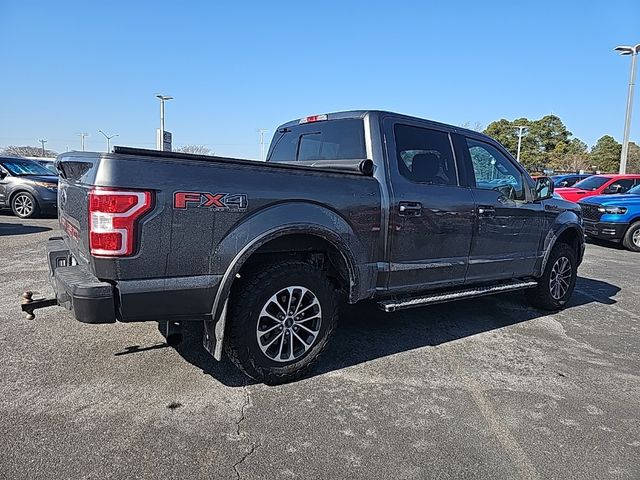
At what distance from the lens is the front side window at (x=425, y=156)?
13.1ft

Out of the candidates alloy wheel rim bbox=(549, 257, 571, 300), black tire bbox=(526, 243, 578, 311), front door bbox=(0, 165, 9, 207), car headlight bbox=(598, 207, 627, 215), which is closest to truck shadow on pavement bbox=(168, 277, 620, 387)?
black tire bbox=(526, 243, 578, 311)

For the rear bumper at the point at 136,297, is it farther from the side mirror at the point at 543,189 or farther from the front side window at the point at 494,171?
the side mirror at the point at 543,189

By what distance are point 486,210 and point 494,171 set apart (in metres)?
0.60

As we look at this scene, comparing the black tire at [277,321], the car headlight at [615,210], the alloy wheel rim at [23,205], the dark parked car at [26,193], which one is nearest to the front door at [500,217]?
the black tire at [277,321]

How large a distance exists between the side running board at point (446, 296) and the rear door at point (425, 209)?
0.37ft

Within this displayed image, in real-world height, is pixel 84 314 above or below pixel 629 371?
above

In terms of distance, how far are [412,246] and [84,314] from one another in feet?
8.28

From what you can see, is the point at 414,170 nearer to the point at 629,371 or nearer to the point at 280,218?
the point at 280,218

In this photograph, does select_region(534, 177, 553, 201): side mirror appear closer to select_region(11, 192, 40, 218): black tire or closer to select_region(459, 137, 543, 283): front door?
select_region(459, 137, 543, 283): front door

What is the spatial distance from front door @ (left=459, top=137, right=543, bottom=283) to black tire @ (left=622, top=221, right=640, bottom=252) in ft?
25.1

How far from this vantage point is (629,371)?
3.96m

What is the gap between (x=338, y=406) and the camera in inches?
121

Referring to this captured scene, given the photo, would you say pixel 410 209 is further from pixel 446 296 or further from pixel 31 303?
pixel 31 303

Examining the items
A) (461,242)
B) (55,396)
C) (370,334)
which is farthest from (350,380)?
(55,396)
